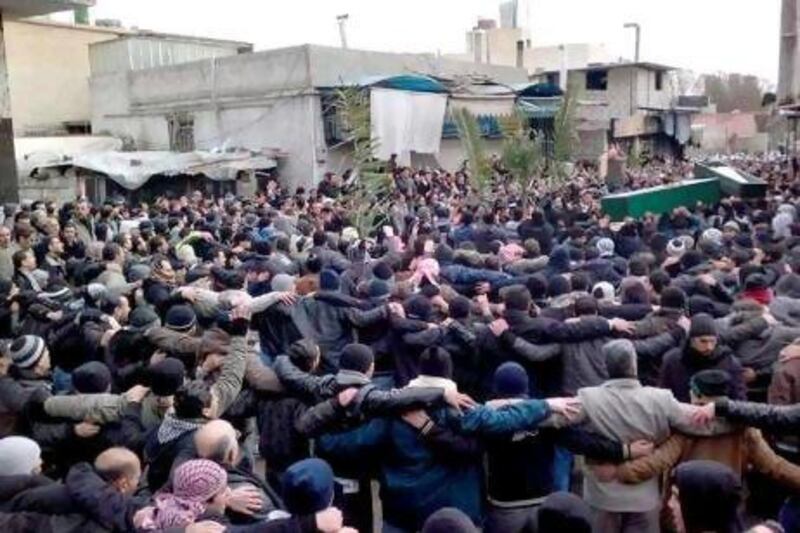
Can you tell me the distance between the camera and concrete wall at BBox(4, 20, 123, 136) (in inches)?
1090

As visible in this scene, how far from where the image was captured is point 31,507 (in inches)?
140

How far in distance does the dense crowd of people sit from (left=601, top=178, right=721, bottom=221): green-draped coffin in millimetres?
3245

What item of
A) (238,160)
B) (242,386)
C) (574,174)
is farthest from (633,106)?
(242,386)

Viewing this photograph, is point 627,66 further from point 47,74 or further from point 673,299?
point 673,299

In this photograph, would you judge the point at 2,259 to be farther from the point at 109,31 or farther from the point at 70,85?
the point at 109,31

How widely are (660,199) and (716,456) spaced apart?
9709 millimetres

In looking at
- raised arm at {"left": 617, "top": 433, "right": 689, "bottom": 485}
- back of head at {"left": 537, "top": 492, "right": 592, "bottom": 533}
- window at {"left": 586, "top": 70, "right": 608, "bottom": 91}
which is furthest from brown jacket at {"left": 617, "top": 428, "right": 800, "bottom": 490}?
window at {"left": 586, "top": 70, "right": 608, "bottom": 91}

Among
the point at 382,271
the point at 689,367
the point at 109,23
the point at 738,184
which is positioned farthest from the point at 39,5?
the point at 109,23

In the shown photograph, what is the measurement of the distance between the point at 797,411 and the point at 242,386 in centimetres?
309

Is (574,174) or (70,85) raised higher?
(70,85)

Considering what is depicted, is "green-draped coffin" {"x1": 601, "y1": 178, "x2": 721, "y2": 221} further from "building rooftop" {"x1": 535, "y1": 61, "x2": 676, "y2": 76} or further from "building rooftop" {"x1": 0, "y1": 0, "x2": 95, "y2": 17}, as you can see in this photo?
"building rooftop" {"x1": 535, "y1": 61, "x2": 676, "y2": 76}

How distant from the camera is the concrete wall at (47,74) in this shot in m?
27.7

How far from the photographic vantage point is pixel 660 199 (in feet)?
43.6

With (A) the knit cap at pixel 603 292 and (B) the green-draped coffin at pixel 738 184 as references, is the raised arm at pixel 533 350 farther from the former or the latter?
(B) the green-draped coffin at pixel 738 184
